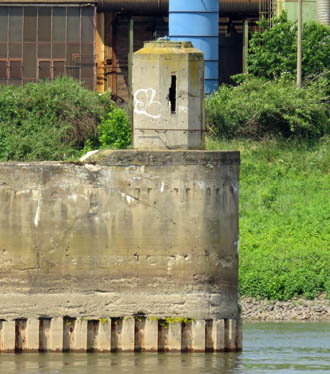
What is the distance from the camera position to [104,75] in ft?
185

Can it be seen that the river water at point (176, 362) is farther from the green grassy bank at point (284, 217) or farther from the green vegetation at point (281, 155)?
the green vegetation at point (281, 155)

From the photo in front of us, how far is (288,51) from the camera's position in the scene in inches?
2032

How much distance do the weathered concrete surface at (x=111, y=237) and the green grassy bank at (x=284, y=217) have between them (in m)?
8.68

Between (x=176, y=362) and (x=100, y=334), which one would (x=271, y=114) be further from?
(x=176, y=362)

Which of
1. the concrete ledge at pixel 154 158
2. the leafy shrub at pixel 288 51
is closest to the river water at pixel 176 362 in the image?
the concrete ledge at pixel 154 158

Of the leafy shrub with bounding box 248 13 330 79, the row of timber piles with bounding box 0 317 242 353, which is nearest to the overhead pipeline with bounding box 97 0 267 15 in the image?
the leafy shrub with bounding box 248 13 330 79

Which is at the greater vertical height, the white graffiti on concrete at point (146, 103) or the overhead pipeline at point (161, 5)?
the overhead pipeline at point (161, 5)

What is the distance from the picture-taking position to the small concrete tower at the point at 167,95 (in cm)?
2642

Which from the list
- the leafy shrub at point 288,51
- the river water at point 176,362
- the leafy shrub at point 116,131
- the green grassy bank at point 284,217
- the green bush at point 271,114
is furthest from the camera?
the leafy shrub at point 288,51

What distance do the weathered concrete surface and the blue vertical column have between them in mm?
27073

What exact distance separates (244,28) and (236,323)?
103 feet

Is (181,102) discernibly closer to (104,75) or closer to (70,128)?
(70,128)

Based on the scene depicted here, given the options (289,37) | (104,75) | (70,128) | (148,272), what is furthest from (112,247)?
(104,75)

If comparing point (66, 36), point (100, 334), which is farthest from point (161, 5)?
point (100, 334)
